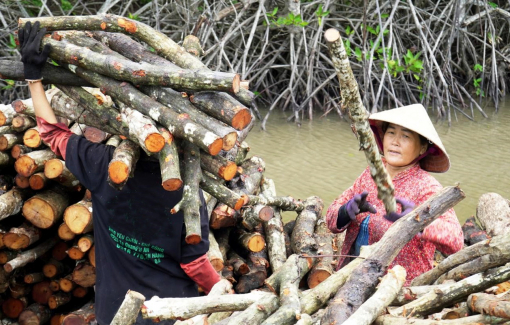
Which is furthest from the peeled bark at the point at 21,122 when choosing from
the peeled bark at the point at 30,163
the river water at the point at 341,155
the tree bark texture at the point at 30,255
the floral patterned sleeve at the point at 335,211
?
the river water at the point at 341,155

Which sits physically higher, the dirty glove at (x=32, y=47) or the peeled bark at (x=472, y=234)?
the dirty glove at (x=32, y=47)

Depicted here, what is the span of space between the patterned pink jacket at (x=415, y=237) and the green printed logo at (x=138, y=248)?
0.97 m

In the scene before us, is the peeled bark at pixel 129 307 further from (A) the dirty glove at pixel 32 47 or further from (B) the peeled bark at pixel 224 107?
(A) the dirty glove at pixel 32 47

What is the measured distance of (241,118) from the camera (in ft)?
9.32

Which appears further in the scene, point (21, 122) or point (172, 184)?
point (21, 122)

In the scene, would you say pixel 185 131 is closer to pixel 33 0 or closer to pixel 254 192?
pixel 254 192

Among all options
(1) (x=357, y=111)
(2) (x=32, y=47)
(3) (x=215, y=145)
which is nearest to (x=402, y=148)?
(1) (x=357, y=111)

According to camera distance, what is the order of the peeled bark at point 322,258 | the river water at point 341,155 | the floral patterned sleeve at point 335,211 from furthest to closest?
the river water at point 341,155 < the peeled bark at point 322,258 < the floral patterned sleeve at point 335,211

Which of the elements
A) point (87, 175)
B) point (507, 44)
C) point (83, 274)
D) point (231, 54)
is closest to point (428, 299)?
point (87, 175)

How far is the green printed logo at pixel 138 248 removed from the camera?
10.0 feet

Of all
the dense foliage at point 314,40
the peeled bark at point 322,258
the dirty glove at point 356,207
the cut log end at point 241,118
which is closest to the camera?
the cut log end at point 241,118

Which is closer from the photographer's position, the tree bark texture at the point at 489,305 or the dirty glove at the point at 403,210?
the tree bark texture at the point at 489,305

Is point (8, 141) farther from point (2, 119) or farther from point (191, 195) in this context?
point (191, 195)

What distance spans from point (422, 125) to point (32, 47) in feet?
6.42
